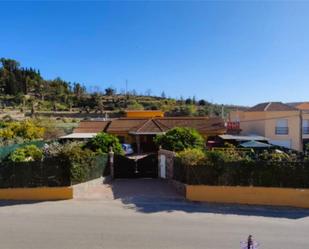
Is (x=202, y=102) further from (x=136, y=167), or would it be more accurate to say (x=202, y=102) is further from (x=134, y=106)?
(x=136, y=167)

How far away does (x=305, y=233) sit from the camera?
435 inches

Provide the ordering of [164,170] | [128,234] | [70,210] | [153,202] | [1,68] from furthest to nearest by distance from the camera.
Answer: [1,68], [164,170], [153,202], [70,210], [128,234]

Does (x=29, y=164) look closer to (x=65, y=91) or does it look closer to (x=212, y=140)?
(x=212, y=140)

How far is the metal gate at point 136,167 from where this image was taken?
2194 centimetres

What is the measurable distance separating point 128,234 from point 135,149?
90.4 feet

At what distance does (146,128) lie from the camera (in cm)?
3697

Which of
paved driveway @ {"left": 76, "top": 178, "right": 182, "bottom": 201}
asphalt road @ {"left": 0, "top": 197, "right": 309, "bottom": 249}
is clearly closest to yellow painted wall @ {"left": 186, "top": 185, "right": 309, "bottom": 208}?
asphalt road @ {"left": 0, "top": 197, "right": 309, "bottom": 249}

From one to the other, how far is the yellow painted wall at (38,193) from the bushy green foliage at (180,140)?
26.8 ft

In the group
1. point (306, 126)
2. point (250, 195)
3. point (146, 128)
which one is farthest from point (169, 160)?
point (306, 126)

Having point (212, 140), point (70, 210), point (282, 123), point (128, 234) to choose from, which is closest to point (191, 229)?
point (128, 234)

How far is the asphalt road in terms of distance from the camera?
32.3 ft

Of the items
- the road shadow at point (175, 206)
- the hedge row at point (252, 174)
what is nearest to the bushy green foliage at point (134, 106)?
the road shadow at point (175, 206)

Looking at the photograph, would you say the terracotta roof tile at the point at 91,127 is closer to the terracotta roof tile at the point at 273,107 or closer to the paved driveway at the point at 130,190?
the terracotta roof tile at the point at 273,107

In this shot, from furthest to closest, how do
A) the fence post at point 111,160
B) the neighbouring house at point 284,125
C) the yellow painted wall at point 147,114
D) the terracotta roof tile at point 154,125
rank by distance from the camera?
the yellow painted wall at point 147,114, the neighbouring house at point 284,125, the terracotta roof tile at point 154,125, the fence post at point 111,160
